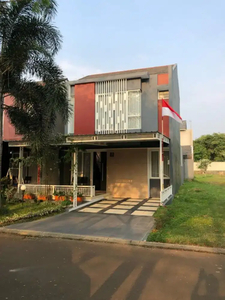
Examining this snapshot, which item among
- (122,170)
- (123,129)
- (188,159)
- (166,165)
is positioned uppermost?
(123,129)

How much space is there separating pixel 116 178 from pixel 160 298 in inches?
400

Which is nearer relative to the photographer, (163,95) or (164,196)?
(164,196)

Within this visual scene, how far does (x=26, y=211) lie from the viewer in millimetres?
9656

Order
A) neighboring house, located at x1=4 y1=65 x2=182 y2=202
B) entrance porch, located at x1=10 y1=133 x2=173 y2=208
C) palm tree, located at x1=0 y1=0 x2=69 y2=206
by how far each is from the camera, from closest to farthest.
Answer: palm tree, located at x1=0 y1=0 x2=69 y2=206
neighboring house, located at x1=4 y1=65 x2=182 y2=202
entrance porch, located at x1=10 y1=133 x2=173 y2=208

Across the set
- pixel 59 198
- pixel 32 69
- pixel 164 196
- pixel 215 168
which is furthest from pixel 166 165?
pixel 215 168

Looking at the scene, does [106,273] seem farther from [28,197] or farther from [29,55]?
[28,197]

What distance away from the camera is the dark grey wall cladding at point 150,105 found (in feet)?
39.9

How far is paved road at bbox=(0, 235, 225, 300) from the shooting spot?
3.57 m

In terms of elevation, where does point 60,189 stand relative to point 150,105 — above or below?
below

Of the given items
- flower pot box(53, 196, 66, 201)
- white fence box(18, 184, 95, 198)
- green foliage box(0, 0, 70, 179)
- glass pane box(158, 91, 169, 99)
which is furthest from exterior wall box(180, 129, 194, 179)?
green foliage box(0, 0, 70, 179)

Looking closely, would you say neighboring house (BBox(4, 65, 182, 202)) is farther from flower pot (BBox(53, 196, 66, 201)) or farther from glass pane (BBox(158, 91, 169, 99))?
flower pot (BBox(53, 196, 66, 201))

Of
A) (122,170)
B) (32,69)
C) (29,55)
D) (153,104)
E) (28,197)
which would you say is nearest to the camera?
(29,55)

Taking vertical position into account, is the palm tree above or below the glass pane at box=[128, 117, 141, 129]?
above

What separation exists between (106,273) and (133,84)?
32.3ft
